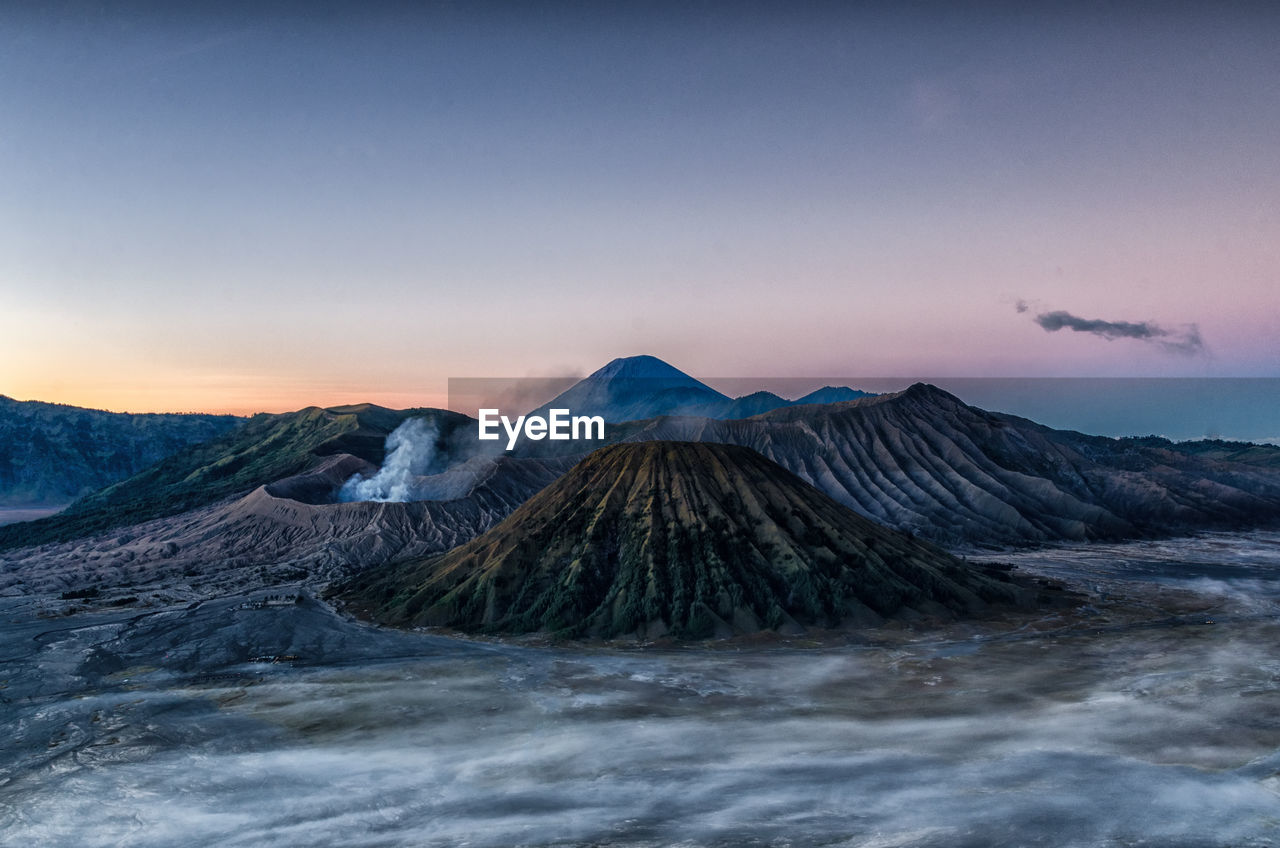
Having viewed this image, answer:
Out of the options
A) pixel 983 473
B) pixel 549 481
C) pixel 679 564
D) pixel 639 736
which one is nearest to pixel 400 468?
pixel 549 481

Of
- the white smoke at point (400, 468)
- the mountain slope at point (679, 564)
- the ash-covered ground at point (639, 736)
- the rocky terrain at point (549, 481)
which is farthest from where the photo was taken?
the white smoke at point (400, 468)

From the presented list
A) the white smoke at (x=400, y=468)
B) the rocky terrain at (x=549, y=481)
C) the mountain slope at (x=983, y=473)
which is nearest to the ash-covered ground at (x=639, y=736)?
the rocky terrain at (x=549, y=481)

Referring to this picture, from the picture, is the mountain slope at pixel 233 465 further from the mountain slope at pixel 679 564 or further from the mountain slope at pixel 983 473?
the mountain slope at pixel 679 564

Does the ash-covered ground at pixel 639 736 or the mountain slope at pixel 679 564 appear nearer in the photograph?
the ash-covered ground at pixel 639 736

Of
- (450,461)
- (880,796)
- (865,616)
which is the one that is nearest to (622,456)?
(865,616)

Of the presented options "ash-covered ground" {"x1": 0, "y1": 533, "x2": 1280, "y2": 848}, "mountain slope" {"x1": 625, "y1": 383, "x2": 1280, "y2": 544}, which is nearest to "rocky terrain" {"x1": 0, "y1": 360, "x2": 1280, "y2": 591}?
"mountain slope" {"x1": 625, "y1": 383, "x2": 1280, "y2": 544}
